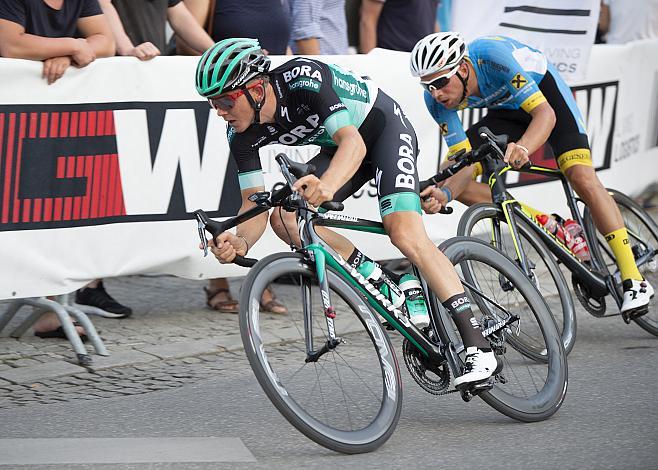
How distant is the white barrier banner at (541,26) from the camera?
9.21m

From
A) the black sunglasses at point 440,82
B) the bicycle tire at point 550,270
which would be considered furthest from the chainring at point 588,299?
the black sunglasses at point 440,82

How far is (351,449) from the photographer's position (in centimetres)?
436

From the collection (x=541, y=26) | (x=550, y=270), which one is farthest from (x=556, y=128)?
(x=541, y=26)

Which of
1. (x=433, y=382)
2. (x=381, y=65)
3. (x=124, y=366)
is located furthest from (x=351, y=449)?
(x=381, y=65)

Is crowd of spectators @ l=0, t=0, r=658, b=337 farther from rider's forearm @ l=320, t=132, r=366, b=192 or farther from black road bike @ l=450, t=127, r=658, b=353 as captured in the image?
rider's forearm @ l=320, t=132, r=366, b=192

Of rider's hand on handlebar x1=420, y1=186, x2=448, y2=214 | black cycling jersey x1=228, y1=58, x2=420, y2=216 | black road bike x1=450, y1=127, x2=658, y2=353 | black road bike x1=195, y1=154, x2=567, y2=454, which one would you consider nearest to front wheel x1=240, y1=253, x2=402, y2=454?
black road bike x1=195, y1=154, x2=567, y2=454

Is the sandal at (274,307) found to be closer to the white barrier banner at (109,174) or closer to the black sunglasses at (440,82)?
the white barrier banner at (109,174)

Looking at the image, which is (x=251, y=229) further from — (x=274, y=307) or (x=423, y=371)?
(x=274, y=307)

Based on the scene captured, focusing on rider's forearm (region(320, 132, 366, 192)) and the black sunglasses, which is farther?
the black sunglasses

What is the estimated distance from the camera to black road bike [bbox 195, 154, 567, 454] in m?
4.34

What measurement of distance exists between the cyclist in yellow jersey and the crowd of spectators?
64.1 inches

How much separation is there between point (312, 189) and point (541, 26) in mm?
5644

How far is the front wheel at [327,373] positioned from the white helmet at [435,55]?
160 cm

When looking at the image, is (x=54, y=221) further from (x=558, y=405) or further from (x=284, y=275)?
(x=558, y=405)
